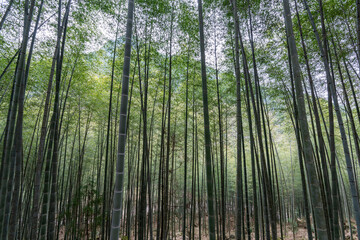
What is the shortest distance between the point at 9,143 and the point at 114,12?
3120 millimetres

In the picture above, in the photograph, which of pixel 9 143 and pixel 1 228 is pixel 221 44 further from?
pixel 1 228

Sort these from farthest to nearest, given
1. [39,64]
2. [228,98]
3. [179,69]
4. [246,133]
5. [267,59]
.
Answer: [246,133]
[228,98]
[179,69]
[39,64]
[267,59]

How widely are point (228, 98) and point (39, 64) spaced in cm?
558

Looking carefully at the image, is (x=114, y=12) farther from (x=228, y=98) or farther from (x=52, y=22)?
(x=228, y=98)

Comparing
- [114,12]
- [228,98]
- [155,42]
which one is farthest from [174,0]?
[228,98]

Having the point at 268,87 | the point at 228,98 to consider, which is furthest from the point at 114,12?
the point at 268,87

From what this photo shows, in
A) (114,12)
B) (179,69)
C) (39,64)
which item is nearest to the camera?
(114,12)

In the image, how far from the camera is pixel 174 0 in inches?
161

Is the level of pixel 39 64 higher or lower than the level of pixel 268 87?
higher

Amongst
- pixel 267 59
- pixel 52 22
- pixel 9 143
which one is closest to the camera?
pixel 9 143

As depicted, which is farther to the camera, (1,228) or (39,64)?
(39,64)

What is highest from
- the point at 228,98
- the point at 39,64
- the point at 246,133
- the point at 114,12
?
the point at 114,12

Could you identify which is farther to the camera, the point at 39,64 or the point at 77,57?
the point at 39,64

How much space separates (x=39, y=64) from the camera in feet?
15.8
